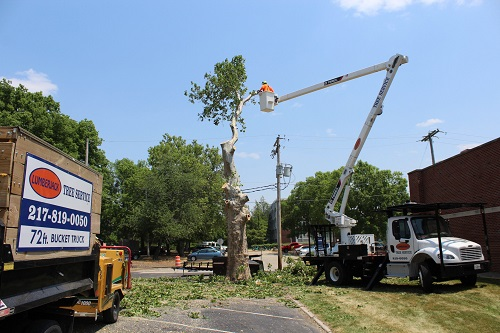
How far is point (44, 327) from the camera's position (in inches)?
198

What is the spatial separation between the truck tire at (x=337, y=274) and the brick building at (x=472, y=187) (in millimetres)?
7037

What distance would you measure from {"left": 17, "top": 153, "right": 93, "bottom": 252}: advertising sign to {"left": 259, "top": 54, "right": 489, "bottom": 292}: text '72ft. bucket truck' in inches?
404

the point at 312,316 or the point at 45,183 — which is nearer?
the point at 45,183

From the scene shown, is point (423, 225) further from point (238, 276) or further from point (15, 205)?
point (15, 205)

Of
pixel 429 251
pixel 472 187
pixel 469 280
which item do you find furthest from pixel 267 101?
pixel 472 187

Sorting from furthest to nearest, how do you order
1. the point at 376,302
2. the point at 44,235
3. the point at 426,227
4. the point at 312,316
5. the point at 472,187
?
the point at 472,187 < the point at 426,227 < the point at 376,302 < the point at 312,316 < the point at 44,235

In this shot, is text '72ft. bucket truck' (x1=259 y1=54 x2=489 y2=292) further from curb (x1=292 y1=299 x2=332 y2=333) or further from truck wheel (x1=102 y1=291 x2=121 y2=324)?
truck wheel (x1=102 y1=291 x2=121 y2=324)

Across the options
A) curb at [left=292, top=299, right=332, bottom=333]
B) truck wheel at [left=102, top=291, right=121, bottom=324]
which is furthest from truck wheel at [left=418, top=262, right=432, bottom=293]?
truck wheel at [left=102, top=291, right=121, bottom=324]

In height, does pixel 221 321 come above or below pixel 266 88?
below

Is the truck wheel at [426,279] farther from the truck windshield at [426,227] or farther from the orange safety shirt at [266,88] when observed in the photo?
the orange safety shirt at [266,88]

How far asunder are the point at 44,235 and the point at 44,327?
1177mm

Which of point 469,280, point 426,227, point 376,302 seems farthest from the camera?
point 426,227

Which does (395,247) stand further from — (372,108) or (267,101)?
(267,101)

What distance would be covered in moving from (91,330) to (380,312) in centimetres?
669
